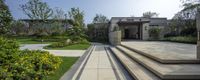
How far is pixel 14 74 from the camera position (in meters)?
4.93

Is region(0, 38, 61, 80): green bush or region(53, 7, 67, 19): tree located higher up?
region(53, 7, 67, 19): tree

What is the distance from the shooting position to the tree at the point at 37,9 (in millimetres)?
39094

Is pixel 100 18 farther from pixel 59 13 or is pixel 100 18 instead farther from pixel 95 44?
pixel 95 44

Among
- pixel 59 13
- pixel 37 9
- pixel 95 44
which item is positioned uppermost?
pixel 37 9

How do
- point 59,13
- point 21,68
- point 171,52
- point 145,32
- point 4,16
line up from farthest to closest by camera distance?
point 59,13
point 145,32
point 171,52
point 4,16
point 21,68

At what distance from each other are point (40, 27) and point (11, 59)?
116 feet

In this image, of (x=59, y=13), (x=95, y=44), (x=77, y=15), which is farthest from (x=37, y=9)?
(x=95, y=44)

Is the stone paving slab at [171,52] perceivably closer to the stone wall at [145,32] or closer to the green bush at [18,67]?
the green bush at [18,67]

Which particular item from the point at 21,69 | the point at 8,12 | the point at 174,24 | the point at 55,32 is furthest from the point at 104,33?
the point at 21,69

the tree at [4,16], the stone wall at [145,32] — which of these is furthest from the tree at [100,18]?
the tree at [4,16]

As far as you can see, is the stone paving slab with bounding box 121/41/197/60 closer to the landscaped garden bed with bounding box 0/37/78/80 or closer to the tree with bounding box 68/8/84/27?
the landscaped garden bed with bounding box 0/37/78/80

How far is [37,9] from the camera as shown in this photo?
39.1 meters

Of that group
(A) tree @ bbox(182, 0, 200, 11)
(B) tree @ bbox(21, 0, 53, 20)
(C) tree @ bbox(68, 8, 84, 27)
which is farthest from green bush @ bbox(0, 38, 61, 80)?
(B) tree @ bbox(21, 0, 53, 20)

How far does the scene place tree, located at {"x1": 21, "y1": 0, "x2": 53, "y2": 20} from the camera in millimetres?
39094
